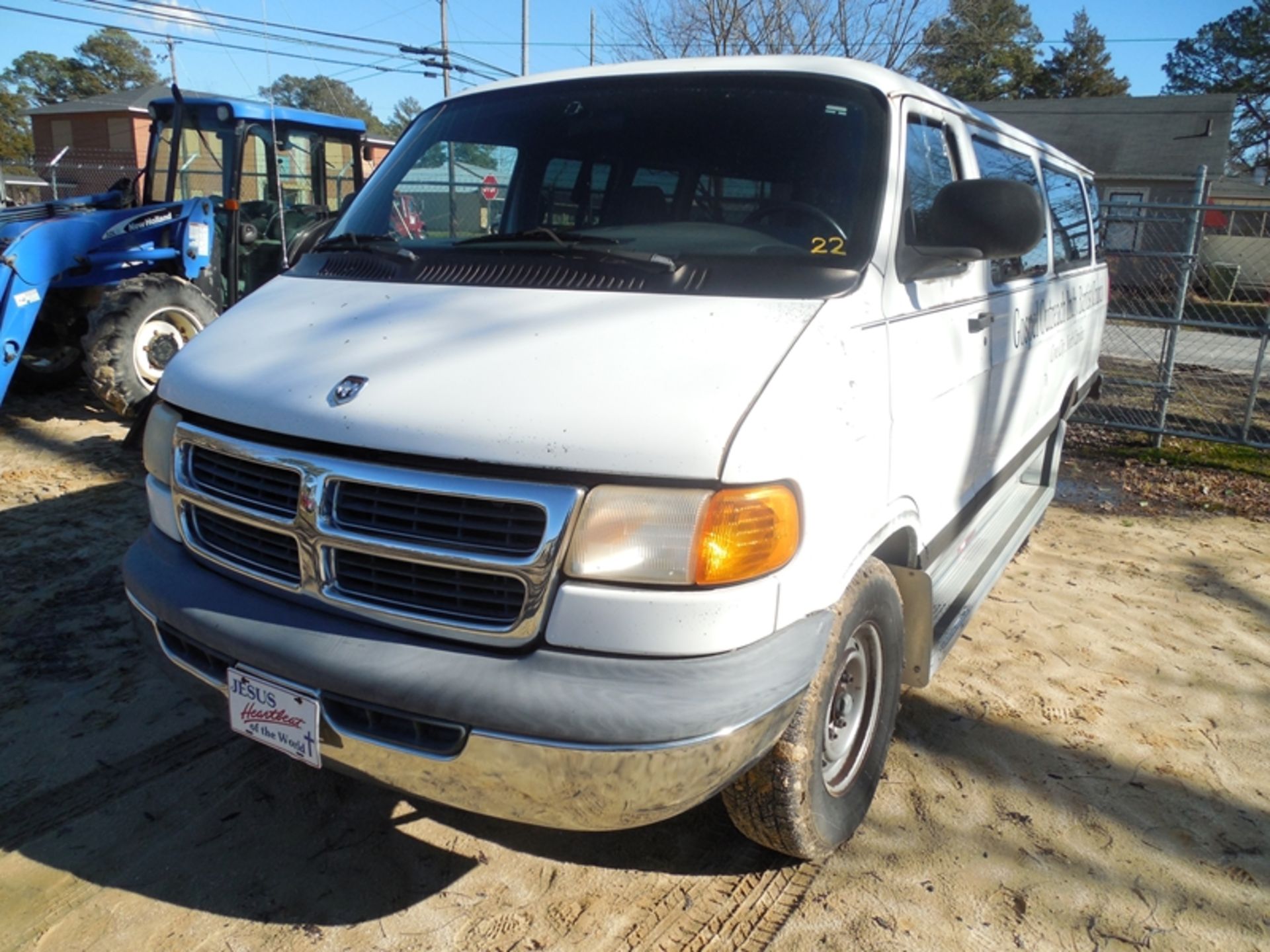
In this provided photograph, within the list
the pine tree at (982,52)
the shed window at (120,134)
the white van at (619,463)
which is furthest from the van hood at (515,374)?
the shed window at (120,134)

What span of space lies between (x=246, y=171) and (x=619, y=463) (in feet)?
25.0

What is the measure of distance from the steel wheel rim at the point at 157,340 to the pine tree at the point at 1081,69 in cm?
5097

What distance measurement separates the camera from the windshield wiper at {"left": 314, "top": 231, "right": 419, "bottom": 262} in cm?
305

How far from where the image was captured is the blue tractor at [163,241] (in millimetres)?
7375

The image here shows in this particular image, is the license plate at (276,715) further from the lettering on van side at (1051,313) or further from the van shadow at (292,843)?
the lettering on van side at (1051,313)

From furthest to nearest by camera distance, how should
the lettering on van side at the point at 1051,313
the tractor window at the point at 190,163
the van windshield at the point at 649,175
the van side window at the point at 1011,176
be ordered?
the tractor window at the point at 190,163
the lettering on van side at the point at 1051,313
the van side window at the point at 1011,176
the van windshield at the point at 649,175

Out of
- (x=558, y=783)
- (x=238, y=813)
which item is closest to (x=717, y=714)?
(x=558, y=783)

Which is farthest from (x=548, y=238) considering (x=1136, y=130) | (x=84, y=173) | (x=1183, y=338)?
(x=84, y=173)

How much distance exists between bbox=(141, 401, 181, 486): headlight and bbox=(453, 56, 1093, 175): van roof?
175cm

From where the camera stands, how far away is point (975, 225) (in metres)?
2.68

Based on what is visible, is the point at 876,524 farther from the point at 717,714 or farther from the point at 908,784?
the point at 908,784

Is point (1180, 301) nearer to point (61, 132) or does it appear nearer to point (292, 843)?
point (292, 843)

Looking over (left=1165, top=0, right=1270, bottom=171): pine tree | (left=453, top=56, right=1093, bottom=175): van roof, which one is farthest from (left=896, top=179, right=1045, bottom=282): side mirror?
(left=1165, top=0, right=1270, bottom=171): pine tree

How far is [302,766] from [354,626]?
1.20 m
